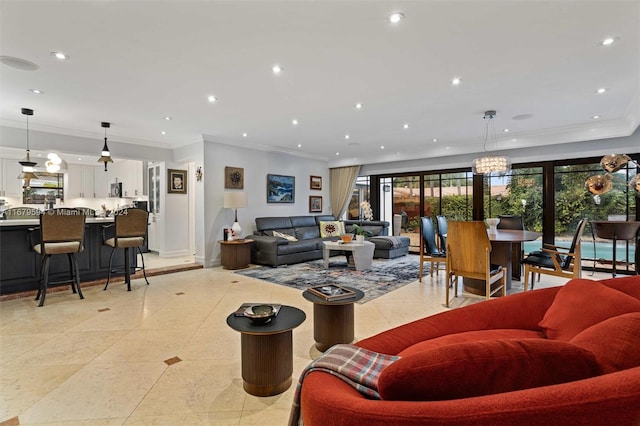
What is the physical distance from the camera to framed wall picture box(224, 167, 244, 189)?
6.46m

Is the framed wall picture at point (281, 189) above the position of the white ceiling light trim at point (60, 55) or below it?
below

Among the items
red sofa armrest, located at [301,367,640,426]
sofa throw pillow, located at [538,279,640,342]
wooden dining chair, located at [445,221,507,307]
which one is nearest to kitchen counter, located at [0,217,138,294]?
wooden dining chair, located at [445,221,507,307]

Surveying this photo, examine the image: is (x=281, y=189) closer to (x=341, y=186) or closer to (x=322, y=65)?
(x=341, y=186)

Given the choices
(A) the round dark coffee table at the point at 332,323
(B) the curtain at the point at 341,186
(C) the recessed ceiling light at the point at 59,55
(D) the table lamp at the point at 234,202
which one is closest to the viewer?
(A) the round dark coffee table at the point at 332,323

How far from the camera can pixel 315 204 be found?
865 centimetres

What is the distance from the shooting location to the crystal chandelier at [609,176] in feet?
14.4

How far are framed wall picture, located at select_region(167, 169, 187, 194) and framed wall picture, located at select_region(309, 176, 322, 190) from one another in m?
3.04

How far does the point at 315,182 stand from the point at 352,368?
765cm

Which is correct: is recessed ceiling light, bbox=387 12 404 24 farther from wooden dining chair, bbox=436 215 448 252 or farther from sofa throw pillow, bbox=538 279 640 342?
wooden dining chair, bbox=436 215 448 252

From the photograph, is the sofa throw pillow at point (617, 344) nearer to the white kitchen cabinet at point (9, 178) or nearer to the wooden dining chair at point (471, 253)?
the wooden dining chair at point (471, 253)

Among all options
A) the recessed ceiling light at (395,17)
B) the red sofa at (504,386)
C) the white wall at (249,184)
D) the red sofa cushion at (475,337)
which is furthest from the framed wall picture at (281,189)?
the red sofa at (504,386)

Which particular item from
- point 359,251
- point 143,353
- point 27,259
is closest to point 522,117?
point 359,251

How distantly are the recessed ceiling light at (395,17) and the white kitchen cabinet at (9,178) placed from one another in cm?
921

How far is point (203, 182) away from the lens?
6.10m
